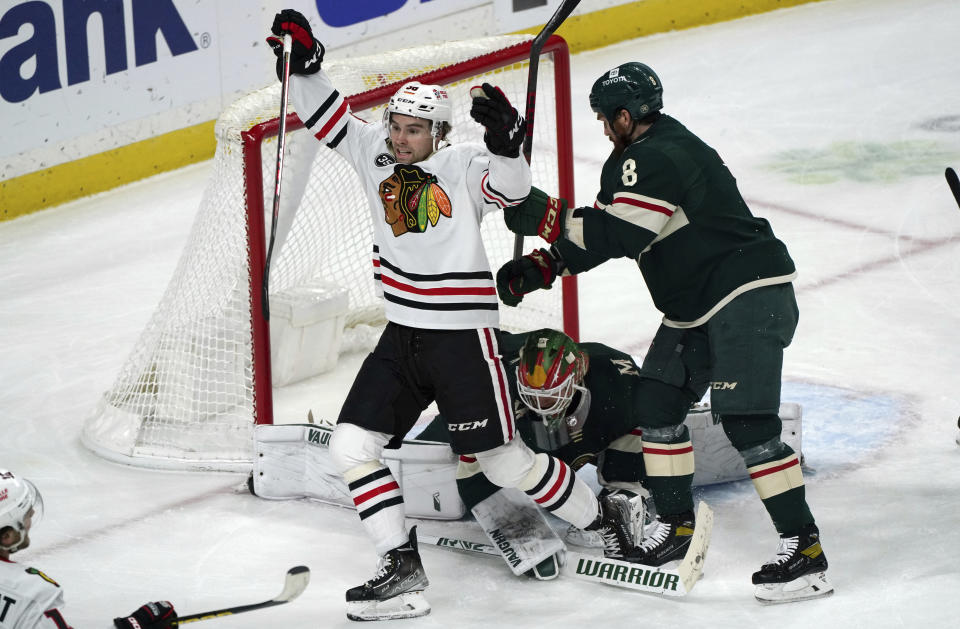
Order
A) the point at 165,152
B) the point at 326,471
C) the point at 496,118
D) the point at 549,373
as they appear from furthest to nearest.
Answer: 1. the point at 165,152
2. the point at 326,471
3. the point at 549,373
4. the point at 496,118

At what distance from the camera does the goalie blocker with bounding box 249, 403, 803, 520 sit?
3445mm

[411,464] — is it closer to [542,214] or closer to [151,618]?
[542,214]

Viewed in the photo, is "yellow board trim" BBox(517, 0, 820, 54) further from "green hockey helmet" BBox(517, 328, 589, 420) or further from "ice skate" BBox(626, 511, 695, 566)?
"ice skate" BBox(626, 511, 695, 566)

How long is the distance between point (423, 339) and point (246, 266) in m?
0.89

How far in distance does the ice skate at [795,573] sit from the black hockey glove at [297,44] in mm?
1428

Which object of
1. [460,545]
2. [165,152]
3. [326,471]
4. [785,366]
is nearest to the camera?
[460,545]

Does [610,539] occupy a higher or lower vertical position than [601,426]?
lower

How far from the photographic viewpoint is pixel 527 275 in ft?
10.7

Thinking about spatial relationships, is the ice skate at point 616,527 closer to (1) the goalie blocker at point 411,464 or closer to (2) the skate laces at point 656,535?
(2) the skate laces at point 656,535

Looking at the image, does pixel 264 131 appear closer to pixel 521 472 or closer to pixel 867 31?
pixel 521 472

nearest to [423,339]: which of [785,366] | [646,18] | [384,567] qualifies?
[384,567]

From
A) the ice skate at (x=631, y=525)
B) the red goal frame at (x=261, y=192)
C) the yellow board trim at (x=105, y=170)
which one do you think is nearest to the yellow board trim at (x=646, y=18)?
the yellow board trim at (x=105, y=170)

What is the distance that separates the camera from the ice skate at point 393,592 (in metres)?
2.97

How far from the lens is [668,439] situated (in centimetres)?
314
